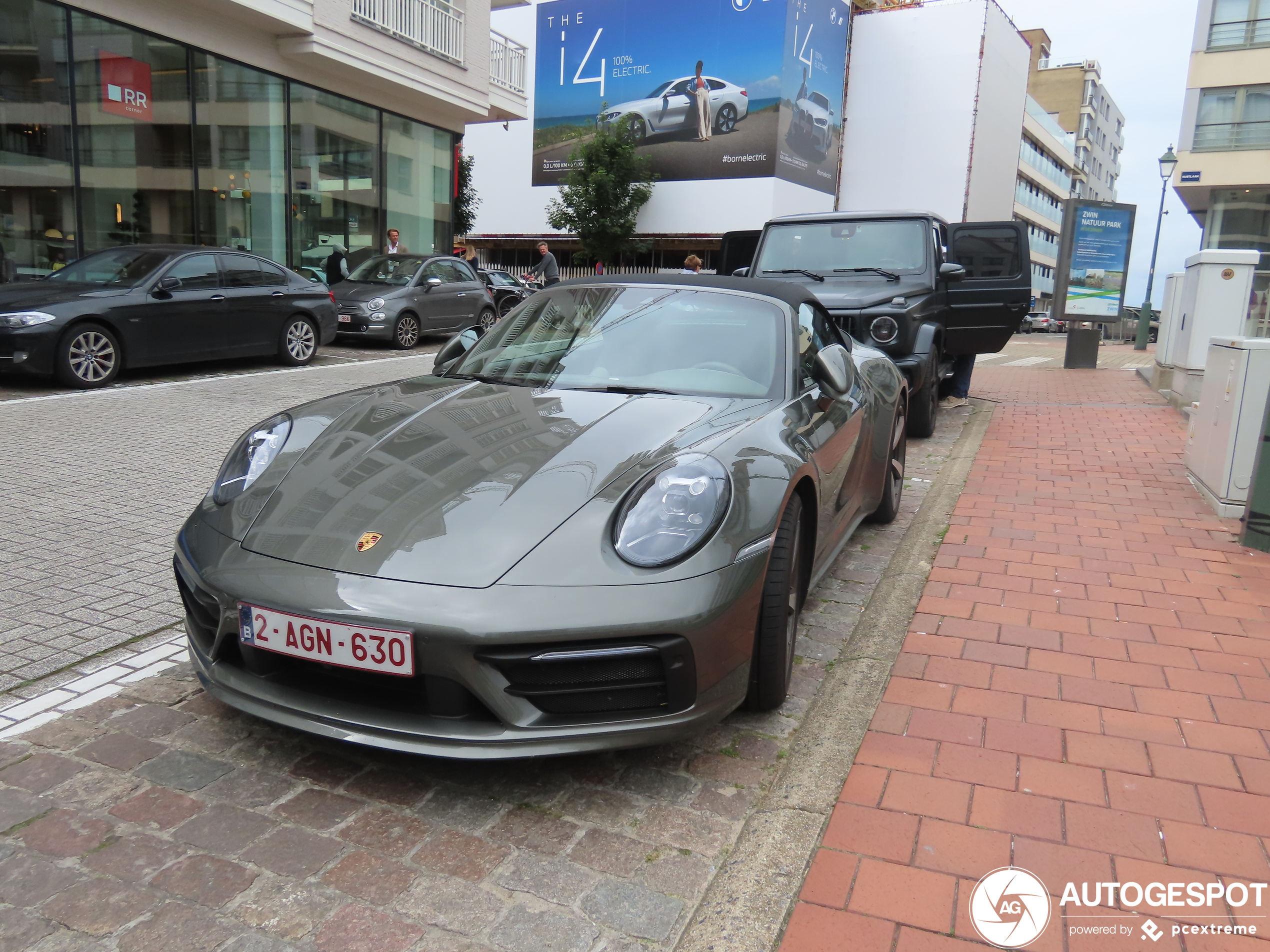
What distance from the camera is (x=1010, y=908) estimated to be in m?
2.11

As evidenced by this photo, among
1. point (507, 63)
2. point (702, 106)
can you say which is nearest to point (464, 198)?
point (702, 106)

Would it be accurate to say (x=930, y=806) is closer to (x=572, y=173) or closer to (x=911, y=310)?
(x=911, y=310)

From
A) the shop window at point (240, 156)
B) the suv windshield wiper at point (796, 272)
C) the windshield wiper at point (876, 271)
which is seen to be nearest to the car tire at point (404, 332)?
the shop window at point (240, 156)

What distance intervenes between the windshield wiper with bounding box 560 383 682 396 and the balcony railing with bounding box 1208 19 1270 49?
3509cm

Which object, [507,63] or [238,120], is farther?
[507,63]

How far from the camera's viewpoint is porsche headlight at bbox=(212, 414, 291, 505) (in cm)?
296

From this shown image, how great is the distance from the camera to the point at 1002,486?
6.40 meters

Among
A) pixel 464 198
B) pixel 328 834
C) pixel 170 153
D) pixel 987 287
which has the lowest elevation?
pixel 328 834

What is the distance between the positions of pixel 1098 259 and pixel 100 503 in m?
19.2

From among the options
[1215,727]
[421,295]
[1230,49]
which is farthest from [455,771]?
[1230,49]

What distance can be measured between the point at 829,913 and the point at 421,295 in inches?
524

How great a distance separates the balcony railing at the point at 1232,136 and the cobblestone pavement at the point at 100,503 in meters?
32.4

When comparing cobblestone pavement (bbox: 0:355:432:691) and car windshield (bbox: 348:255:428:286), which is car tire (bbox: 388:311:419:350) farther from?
cobblestone pavement (bbox: 0:355:432:691)

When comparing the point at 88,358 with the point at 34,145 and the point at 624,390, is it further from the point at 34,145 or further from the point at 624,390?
the point at 624,390
